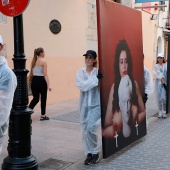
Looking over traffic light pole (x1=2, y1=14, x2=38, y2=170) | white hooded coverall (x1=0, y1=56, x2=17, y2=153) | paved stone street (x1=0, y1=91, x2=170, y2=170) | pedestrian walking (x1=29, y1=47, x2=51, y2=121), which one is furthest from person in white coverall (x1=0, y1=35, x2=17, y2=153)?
pedestrian walking (x1=29, y1=47, x2=51, y2=121)

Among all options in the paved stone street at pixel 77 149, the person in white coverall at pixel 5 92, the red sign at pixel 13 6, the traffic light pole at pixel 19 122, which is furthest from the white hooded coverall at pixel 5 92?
the paved stone street at pixel 77 149

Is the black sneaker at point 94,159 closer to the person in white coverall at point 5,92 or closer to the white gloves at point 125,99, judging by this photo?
the white gloves at point 125,99

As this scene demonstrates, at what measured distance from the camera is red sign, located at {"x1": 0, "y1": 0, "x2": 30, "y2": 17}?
4133mm

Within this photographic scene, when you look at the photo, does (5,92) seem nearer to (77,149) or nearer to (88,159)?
(88,159)

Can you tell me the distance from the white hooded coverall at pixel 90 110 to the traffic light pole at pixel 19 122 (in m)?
1.10

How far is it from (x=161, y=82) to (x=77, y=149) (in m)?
4.15

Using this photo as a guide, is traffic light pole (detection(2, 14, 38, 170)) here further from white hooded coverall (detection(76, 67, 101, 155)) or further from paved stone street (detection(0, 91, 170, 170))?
white hooded coverall (detection(76, 67, 101, 155))

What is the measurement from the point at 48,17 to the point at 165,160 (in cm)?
661

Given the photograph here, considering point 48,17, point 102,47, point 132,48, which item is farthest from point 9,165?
point 48,17

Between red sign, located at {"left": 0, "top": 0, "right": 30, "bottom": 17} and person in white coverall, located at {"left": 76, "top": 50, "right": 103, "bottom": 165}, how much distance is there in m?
1.44

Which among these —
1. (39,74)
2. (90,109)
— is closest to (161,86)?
(39,74)

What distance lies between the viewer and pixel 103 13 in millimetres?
5070

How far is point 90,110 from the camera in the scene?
529cm

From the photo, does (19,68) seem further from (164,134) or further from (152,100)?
(152,100)
